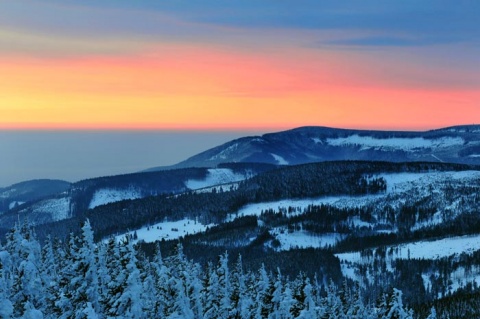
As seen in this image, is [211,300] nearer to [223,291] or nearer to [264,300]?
[223,291]

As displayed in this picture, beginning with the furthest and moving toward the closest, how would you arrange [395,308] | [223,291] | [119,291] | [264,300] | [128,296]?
[264,300] < [223,291] < [395,308] < [119,291] < [128,296]

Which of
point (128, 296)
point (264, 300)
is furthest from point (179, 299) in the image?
point (264, 300)

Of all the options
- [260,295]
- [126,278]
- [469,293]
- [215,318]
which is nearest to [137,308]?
[126,278]

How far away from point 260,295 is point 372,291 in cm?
16136

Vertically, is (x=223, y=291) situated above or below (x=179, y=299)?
below

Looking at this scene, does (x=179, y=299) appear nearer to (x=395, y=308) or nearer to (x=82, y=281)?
(x=82, y=281)

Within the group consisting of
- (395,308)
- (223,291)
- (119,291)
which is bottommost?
(395,308)

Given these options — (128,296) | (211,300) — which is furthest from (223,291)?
(128,296)

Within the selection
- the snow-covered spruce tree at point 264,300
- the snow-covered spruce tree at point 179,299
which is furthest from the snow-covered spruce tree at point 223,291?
the snow-covered spruce tree at point 179,299

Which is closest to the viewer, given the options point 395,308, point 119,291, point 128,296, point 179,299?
point 128,296

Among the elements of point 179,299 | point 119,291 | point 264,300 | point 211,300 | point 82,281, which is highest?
point 82,281

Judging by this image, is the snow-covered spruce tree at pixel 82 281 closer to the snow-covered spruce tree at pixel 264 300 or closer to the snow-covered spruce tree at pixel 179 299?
the snow-covered spruce tree at pixel 179 299

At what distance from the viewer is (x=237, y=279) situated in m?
54.9

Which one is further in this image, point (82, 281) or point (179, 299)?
point (179, 299)
